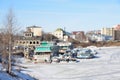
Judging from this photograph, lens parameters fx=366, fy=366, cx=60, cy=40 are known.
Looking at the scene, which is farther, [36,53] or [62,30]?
[62,30]

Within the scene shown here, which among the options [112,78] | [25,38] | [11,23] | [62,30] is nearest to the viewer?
[11,23]

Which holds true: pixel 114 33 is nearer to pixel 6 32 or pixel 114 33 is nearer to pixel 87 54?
pixel 87 54

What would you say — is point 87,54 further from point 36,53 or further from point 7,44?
point 7,44

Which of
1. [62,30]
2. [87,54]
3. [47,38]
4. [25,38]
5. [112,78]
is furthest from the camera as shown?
[62,30]

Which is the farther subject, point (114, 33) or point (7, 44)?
point (114, 33)

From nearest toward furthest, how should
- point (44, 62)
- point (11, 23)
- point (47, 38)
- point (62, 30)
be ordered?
point (11, 23) < point (44, 62) < point (47, 38) < point (62, 30)

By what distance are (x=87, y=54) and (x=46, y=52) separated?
7.85 m

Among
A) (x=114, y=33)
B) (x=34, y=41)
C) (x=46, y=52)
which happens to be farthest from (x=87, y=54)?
(x=114, y=33)

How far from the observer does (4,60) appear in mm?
30172

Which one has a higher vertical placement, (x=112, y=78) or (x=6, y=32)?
(x=6, y=32)

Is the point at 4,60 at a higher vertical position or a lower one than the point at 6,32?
lower

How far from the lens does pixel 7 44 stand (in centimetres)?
2889

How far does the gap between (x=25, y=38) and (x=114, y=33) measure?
106710 mm

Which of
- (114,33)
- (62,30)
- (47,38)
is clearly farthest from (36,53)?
(114,33)
